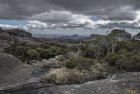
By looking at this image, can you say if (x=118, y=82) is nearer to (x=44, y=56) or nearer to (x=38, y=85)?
(x=38, y=85)

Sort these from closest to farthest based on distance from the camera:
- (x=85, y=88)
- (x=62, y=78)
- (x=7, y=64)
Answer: (x=85, y=88), (x=62, y=78), (x=7, y=64)

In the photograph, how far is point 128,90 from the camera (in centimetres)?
1741

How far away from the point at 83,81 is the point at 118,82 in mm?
2946

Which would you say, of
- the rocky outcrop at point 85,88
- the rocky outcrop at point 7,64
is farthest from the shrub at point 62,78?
the rocky outcrop at point 7,64

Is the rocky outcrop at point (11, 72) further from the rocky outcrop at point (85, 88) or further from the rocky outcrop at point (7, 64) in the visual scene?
the rocky outcrop at point (85, 88)

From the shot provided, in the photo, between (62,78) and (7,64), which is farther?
(7,64)

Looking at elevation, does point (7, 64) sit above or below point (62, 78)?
below

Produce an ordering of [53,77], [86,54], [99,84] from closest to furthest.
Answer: [99,84] → [53,77] → [86,54]

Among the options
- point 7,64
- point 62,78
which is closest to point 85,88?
point 62,78


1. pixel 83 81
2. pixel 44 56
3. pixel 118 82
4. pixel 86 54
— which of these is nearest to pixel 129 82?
pixel 118 82

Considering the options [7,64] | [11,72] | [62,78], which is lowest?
[11,72]

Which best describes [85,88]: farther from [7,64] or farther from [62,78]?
[7,64]

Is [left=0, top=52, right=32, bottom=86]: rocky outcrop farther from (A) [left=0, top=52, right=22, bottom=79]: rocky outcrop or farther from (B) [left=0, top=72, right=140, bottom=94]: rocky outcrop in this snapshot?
(B) [left=0, top=72, right=140, bottom=94]: rocky outcrop

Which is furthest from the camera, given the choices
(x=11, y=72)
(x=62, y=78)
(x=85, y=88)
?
(x=11, y=72)
